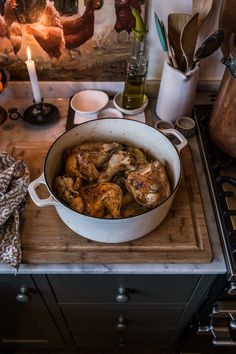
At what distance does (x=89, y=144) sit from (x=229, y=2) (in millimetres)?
502

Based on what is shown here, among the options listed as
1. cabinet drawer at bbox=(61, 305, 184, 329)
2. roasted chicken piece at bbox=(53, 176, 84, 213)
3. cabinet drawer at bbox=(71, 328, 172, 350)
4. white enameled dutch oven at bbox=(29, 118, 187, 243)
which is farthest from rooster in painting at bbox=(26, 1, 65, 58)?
cabinet drawer at bbox=(71, 328, 172, 350)

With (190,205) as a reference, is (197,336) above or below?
below

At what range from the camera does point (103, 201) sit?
68 centimetres

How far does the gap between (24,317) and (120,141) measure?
0.59 m

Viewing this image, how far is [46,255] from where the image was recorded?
680 millimetres

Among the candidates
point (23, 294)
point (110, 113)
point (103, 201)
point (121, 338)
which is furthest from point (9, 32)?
point (121, 338)

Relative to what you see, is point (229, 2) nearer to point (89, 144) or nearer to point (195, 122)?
point (195, 122)

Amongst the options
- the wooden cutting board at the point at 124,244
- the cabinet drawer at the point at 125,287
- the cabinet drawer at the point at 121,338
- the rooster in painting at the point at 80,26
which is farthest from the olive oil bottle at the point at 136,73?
the cabinet drawer at the point at 121,338

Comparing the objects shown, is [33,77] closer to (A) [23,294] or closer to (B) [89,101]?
(B) [89,101]

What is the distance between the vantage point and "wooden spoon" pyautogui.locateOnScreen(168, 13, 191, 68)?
0.85 metres

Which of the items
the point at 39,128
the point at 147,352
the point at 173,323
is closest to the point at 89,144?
the point at 39,128

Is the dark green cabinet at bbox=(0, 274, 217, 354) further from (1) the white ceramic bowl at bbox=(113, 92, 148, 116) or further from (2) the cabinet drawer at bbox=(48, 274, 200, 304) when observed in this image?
(1) the white ceramic bowl at bbox=(113, 92, 148, 116)

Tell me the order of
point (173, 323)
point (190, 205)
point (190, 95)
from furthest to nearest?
point (173, 323) < point (190, 95) < point (190, 205)

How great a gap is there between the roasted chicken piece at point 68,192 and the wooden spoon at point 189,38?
0.44 m
